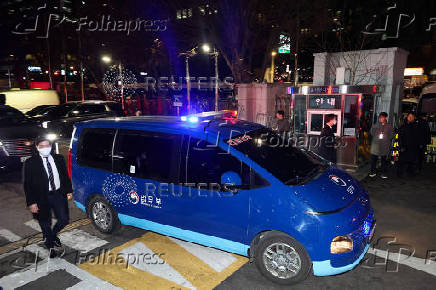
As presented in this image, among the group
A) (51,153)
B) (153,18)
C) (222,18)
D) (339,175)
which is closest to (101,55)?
(153,18)

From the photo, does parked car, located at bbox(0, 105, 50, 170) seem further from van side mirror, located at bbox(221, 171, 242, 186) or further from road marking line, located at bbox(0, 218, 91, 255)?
van side mirror, located at bbox(221, 171, 242, 186)

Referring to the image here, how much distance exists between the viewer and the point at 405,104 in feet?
60.1

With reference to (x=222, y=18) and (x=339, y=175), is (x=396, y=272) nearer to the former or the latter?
(x=339, y=175)

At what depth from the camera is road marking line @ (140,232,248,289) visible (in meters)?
4.11

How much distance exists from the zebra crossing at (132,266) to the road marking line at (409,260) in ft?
6.64

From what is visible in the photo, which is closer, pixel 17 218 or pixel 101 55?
pixel 17 218

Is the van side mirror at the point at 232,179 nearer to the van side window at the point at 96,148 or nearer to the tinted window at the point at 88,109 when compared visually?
the van side window at the point at 96,148

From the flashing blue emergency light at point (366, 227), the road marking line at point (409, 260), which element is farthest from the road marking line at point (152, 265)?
the road marking line at point (409, 260)

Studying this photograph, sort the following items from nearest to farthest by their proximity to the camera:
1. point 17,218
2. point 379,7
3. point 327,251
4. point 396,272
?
point 327,251 → point 396,272 → point 17,218 → point 379,7

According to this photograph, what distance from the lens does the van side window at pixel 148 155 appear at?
14.9ft

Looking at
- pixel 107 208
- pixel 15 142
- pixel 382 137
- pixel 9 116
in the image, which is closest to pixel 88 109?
pixel 9 116

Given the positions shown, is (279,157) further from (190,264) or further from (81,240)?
(81,240)

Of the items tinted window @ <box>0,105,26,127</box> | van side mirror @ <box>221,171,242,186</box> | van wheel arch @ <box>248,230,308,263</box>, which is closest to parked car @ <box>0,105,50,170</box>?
tinted window @ <box>0,105,26,127</box>

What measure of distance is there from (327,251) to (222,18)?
631 inches
